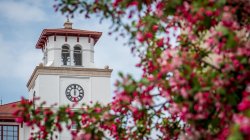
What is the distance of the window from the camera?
4481 centimetres

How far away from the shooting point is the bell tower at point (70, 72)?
155 feet

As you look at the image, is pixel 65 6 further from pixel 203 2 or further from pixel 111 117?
pixel 203 2

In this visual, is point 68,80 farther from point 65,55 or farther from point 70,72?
point 65,55

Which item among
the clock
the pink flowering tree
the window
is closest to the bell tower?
the clock

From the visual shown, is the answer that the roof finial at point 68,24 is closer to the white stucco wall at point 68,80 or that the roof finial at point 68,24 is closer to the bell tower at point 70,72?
the bell tower at point 70,72

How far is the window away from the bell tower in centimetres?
327

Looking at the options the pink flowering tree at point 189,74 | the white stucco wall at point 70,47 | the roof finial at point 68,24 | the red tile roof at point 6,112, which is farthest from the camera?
the roof finial at point 68,24

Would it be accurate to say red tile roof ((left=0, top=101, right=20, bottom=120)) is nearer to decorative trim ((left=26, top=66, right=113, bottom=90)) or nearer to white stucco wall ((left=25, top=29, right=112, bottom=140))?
white stucco wall ((left=25, top=29, right=112, bottom=140))

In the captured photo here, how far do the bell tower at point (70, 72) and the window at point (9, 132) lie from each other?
10.7 ft

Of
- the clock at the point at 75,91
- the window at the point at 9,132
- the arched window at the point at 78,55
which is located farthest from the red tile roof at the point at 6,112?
the arched window at the point at 78,55

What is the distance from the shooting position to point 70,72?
156ft

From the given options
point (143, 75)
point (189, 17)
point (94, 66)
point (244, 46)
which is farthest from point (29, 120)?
point (94, 66)

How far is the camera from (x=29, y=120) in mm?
8922

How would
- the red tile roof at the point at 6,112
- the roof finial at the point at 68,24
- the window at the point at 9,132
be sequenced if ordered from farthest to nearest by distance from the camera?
1. the roof finial at the point at 68,24
2. the window at the point at 9,132
3. the red tile roof at the point at 6,112
